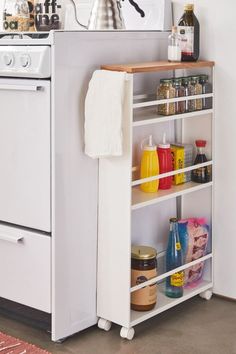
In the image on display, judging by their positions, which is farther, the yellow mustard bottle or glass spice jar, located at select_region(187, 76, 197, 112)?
glass spice jar, located at select_region(187, 76, 197, 112)

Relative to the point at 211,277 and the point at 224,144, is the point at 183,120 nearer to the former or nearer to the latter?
the point at 224,144

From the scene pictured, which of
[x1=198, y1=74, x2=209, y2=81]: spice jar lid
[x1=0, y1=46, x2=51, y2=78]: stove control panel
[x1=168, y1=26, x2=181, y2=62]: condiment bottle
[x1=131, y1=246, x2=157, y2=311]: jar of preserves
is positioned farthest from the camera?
[x1=198, y1=74, x2=209, y2=81]: spice jar lid

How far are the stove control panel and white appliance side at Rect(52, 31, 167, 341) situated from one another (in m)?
0.04

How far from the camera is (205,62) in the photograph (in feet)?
9.03

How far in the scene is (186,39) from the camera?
2730 millimetres

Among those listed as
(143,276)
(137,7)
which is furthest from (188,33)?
(143,276)

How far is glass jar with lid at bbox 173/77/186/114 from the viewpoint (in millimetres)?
2631

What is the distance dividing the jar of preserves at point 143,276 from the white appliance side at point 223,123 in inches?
17.3

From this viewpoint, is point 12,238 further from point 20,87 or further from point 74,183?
point 20,87

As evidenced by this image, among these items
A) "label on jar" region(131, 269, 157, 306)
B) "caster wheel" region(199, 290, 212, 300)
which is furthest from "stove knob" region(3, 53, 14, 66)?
"caster wheel" region(199, 290, 212, 300)

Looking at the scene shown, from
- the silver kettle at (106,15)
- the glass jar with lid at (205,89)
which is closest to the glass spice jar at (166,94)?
the glass jar with lid at (205,89)

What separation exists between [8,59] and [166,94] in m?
0.63

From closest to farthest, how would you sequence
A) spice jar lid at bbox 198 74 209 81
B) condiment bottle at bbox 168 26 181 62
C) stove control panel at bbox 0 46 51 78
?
1. stove control panel at bbox 0 46 51 78
2. condiment bottle at bbox 168 26 181 62
3. spice jar lid at bbox 198 74 209 81

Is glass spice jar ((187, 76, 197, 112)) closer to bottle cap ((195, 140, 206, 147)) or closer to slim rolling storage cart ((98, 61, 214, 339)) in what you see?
slim rolling storage cart ((98, 61, 214, 339))
